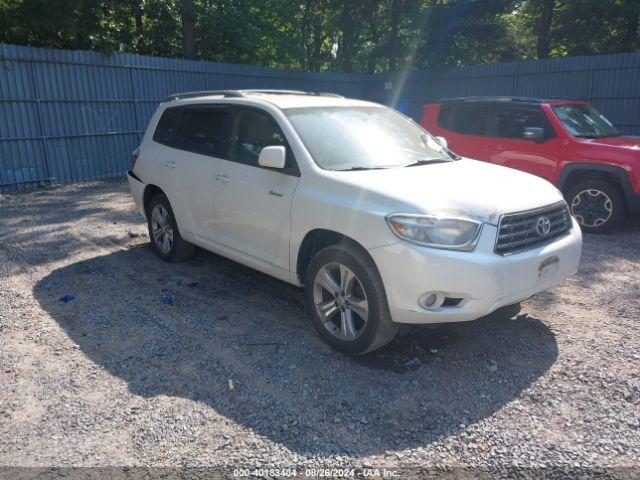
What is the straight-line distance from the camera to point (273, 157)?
4.25 metres

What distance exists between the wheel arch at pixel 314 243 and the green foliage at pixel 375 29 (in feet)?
38.7

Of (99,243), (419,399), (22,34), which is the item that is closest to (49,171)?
(22,34)

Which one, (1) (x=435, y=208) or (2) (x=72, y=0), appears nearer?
(1) (x=435, y=208)

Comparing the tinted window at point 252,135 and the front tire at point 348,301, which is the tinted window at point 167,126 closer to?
the tinted window at point 252,135

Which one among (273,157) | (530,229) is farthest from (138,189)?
(530,229)

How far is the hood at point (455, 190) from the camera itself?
366 centimetres

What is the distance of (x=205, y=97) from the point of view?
5828 mm

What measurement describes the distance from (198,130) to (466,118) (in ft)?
17.1

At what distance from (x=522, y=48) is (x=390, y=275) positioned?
77.1 ft

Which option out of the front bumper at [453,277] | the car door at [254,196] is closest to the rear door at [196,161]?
the car door at [254,196]

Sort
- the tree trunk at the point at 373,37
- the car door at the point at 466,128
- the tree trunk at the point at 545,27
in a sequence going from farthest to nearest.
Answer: the tree trunk at the point at 373,37, the tree trunk at the point at 545,27, the car door at the point at 466,128

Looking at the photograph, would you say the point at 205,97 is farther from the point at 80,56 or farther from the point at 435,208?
the point at 80,56

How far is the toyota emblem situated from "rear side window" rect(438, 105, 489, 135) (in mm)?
5170

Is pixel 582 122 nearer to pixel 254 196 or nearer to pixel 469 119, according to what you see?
pixel 469 119
